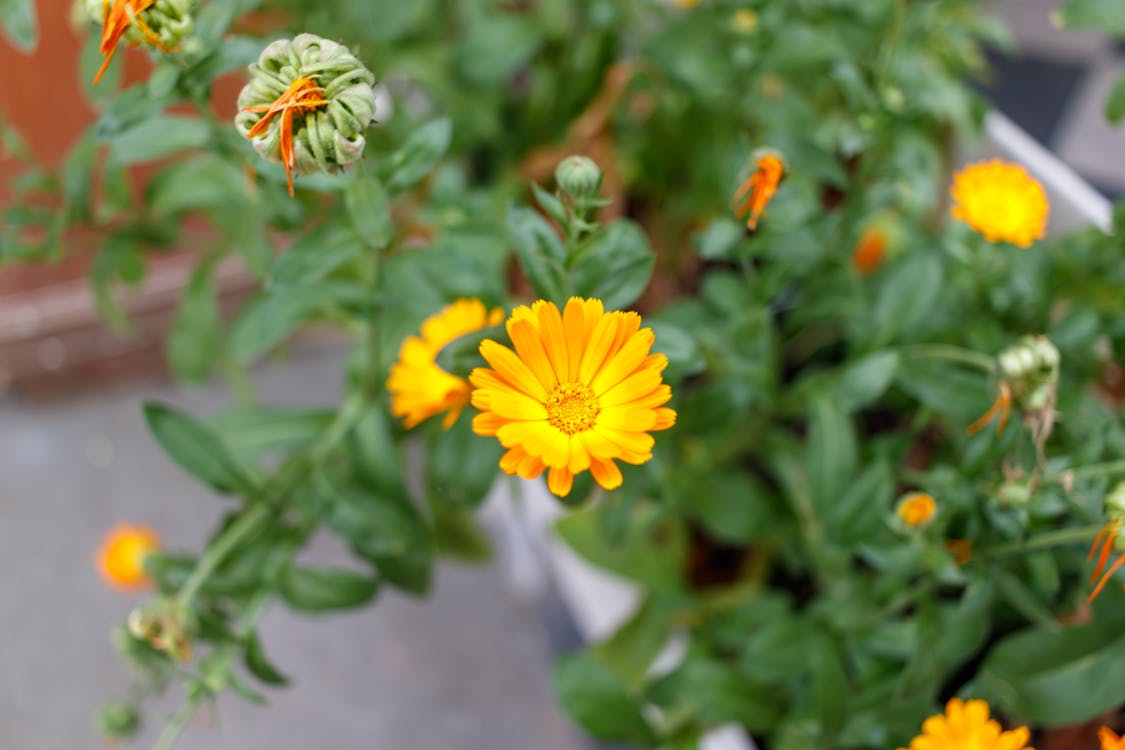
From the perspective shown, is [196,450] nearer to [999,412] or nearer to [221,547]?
[221,547]

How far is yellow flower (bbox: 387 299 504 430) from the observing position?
55cm

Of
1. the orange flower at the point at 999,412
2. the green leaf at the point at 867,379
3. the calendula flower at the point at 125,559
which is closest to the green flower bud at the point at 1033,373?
the orange flower at the point at 999,412

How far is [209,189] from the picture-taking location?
741 millimetres

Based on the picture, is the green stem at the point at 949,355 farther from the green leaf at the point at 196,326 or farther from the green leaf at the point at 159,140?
the green leaf at the point at 196,326

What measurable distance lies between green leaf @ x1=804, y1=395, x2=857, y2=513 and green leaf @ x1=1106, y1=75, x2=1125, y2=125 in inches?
10.6

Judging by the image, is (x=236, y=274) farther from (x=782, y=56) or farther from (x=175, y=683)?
(x=782, y=56)

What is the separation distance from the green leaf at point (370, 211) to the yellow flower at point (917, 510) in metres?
0.31

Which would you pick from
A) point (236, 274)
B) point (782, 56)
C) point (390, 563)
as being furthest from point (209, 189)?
point (236, 274)

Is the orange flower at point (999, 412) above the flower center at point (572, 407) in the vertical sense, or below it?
below

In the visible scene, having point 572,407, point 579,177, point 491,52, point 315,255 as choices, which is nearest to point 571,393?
point 572,407

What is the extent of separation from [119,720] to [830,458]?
55 centimetres

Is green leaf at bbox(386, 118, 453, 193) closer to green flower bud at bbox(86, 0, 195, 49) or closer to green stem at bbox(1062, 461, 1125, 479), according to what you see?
green flower bud at bbox(86, 0, 195, 49)

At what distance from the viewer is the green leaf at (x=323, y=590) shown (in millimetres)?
687

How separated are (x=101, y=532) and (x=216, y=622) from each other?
2.19 feet
